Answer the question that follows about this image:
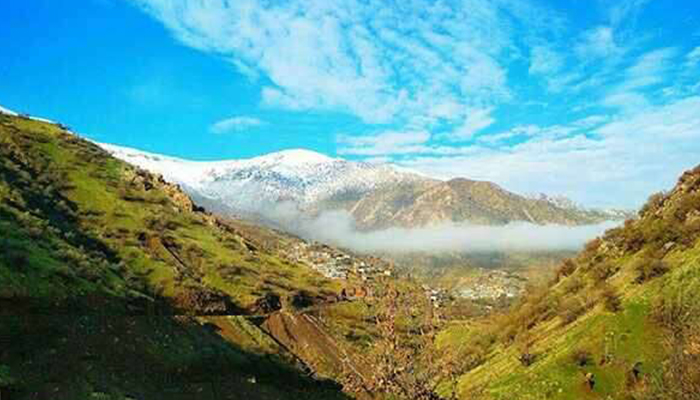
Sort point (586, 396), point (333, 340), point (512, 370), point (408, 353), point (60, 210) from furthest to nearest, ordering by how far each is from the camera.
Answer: point (333, 340), point (60, 210), point (512, 370), point (586, 396), point (408, 353)

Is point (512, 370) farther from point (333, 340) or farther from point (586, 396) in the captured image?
point (333, 340)

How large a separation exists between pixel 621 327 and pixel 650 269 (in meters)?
6.77

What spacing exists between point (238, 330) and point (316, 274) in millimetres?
86477

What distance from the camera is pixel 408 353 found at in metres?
32.4

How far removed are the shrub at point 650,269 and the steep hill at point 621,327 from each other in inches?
3.2

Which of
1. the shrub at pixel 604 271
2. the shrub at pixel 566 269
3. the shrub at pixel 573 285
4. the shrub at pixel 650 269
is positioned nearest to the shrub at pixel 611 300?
the shrub at pixel 650 269

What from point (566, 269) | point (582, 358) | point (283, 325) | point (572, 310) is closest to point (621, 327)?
point (582, 358)

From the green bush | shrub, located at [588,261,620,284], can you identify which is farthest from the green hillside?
shrub, located at [588,261,620,284]

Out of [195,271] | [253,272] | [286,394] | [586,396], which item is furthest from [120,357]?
[253,272]

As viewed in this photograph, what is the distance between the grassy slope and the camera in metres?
44.5

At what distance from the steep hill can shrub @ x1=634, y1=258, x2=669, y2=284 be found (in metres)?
0.08

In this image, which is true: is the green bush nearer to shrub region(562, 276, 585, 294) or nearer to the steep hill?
the steep hill

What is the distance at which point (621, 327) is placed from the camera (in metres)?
53.3

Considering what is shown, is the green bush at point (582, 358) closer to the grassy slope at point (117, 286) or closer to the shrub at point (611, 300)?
the shrub at point (611, 300)
